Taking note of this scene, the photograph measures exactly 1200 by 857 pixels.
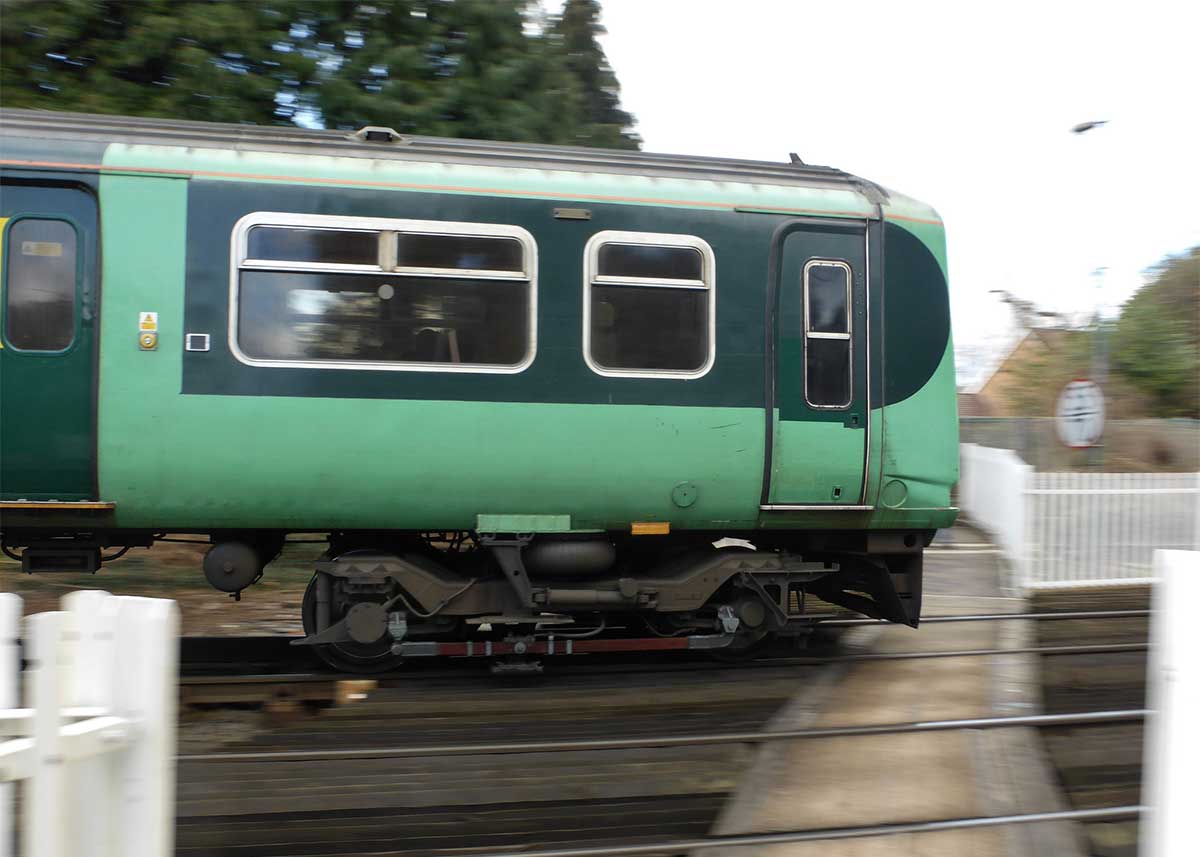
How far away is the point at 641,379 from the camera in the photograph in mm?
6031

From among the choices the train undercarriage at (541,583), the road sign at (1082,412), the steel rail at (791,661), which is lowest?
the steel rail at (791,661)

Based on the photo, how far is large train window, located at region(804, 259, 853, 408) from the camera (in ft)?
20.6

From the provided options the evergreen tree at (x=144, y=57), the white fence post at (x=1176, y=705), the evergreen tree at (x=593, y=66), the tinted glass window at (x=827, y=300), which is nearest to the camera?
the white fence post at (x=1176, y=705)

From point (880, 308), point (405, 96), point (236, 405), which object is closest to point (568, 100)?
point (405, 96)

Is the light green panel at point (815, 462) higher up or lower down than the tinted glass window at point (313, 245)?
lower down

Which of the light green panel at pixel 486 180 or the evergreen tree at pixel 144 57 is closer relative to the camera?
the light green panel at pixel 486 180

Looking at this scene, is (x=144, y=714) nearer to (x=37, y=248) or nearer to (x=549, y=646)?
(x=37, y=248)

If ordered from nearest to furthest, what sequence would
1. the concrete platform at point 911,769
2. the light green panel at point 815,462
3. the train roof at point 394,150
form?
the concrete platform at point 911,769, the train roof at point 394,150, the light green panel at point 815,462

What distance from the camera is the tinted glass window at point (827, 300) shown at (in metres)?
6.35

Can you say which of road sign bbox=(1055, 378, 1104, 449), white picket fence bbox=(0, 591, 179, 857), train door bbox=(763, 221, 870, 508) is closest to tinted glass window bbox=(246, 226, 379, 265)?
train door bbox=(763, 221, 870, 508)

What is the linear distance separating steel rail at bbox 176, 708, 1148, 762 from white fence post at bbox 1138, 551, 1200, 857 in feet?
7.17

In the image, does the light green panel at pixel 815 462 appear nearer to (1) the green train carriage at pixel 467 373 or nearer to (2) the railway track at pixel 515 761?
(1) the green train carriage at pixel 467 373

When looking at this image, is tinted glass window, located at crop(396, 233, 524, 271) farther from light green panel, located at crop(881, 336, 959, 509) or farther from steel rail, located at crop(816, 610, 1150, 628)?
steel rail, located at crop(816, 610, 1150, 628)

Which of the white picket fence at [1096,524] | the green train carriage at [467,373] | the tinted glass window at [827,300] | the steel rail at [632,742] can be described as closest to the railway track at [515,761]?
the steel rail at [632,742]
